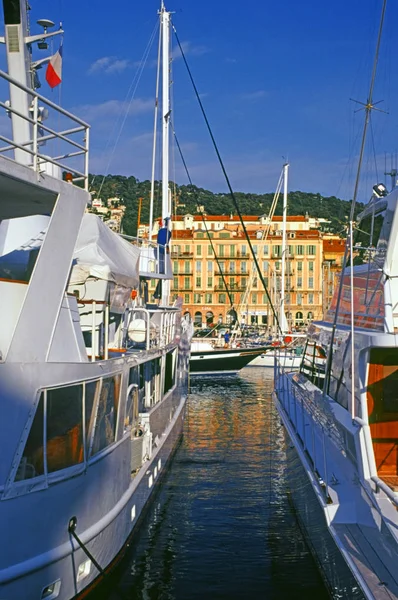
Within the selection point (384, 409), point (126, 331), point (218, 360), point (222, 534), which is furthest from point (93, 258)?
point (218, 360)

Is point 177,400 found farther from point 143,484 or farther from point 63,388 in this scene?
point 63,388

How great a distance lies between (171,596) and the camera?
33.0ft

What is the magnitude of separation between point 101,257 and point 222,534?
524 cm

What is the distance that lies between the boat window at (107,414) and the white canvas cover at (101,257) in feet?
5.11

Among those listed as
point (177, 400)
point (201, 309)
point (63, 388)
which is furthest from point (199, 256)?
point (63, 388)

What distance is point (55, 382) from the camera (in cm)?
805

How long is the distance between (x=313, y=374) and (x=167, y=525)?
4080 millimetres

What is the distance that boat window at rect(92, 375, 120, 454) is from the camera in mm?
9387

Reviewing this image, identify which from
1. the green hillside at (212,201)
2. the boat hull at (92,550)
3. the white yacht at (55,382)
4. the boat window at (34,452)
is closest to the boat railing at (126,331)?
the white yacht at (55,382)

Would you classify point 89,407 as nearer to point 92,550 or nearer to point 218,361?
point 92,550

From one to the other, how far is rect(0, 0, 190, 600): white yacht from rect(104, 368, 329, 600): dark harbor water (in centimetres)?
72

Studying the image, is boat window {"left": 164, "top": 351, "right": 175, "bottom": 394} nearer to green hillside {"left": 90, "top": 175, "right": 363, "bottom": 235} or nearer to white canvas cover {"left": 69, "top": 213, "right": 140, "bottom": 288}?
white canvas cover {"left": 69, "top": 213, "right": 140, "bottom": 288}

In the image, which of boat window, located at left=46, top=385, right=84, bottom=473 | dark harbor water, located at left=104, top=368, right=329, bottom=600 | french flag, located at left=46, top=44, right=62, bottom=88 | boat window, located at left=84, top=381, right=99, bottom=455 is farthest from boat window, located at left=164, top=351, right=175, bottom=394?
boat window, located at left=46, top=385, right=84, bottom=473

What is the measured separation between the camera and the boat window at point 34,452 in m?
7.46
